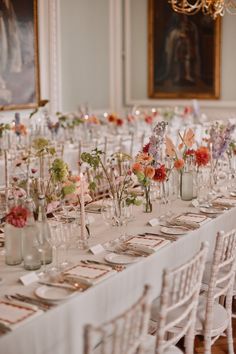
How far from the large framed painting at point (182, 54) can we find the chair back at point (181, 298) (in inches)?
303

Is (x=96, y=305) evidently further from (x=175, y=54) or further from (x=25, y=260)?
(x=175, y=54)

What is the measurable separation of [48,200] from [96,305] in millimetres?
884

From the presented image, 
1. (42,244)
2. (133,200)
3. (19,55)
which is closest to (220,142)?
(133,200)

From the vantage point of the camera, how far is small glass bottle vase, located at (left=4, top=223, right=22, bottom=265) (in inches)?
117

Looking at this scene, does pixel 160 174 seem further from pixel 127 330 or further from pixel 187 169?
pixel 127 330

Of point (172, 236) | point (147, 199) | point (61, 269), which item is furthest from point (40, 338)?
point (147, 199)

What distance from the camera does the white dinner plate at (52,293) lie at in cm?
253

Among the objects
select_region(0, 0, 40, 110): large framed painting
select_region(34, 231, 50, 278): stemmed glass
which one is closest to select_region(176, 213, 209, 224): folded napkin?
select_region(34, 231, 50, 278): stemmed glass

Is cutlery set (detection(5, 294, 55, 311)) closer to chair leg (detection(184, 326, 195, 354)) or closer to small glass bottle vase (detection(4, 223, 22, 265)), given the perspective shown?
small glass bottle vase (detection(4, 223, 22, 265))

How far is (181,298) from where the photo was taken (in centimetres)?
277

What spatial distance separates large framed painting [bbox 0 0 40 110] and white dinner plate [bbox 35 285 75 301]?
627cm

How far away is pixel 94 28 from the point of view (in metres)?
10.3

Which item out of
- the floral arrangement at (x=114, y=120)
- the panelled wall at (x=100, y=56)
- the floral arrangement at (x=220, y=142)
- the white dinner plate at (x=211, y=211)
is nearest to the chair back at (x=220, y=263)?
the white dinner plate at (x=211, y=211)

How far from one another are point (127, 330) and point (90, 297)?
481mm
